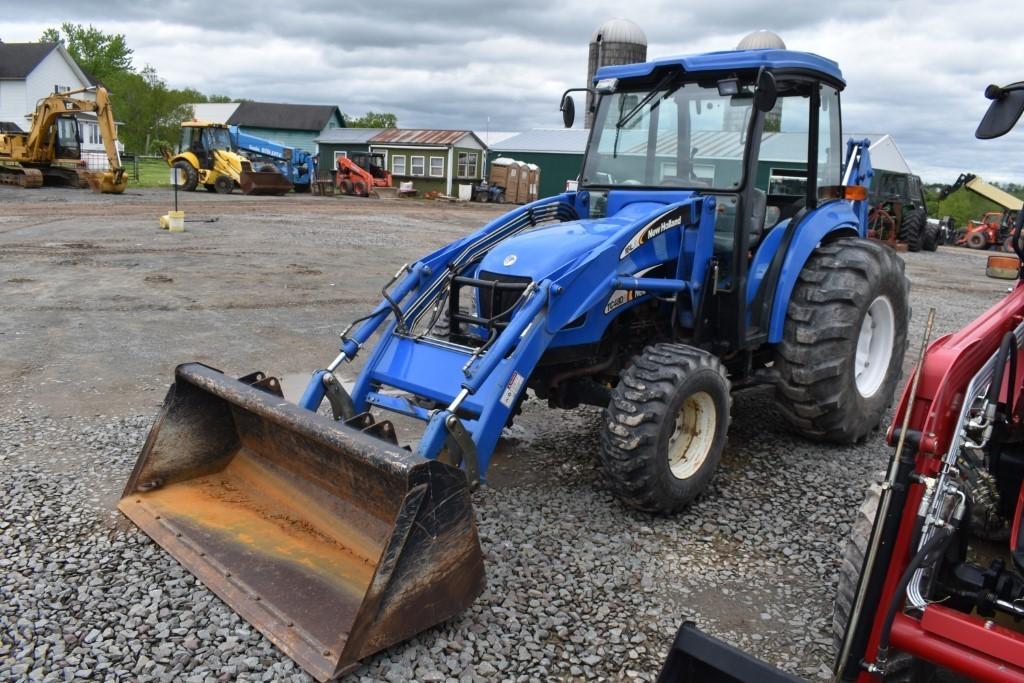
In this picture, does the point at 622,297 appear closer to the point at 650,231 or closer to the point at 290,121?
the point at 650,231

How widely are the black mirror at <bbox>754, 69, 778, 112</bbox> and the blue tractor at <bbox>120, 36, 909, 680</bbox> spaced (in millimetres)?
12

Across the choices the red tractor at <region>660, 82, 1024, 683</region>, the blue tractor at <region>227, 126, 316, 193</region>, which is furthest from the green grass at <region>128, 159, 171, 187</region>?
the red tractor at <region>660, 82, 1024, 683</region>

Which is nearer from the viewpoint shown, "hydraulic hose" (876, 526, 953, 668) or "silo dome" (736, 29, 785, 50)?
"hydraulic hose" (876, 526, 953, 668)

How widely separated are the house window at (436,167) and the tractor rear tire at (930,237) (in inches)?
947

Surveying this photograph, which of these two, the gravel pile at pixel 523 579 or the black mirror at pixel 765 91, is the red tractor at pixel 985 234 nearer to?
the gravel pile at pixel 523 579

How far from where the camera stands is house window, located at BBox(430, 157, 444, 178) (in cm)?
4188

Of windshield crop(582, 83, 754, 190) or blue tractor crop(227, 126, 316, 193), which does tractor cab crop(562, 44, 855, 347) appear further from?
blue tractor crop(227, 126, 316, 193)

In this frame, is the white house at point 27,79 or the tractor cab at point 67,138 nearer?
the tractor cab at point 67,138

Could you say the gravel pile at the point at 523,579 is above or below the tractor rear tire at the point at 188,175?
below

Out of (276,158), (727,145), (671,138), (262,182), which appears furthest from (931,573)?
(276,158)

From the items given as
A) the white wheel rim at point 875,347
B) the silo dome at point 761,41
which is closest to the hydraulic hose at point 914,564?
the white wheel rim at point 875,347

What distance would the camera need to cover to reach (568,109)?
17.2 feet

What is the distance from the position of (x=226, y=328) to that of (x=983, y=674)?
24.2 feet

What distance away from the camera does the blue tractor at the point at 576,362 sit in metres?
3.27
